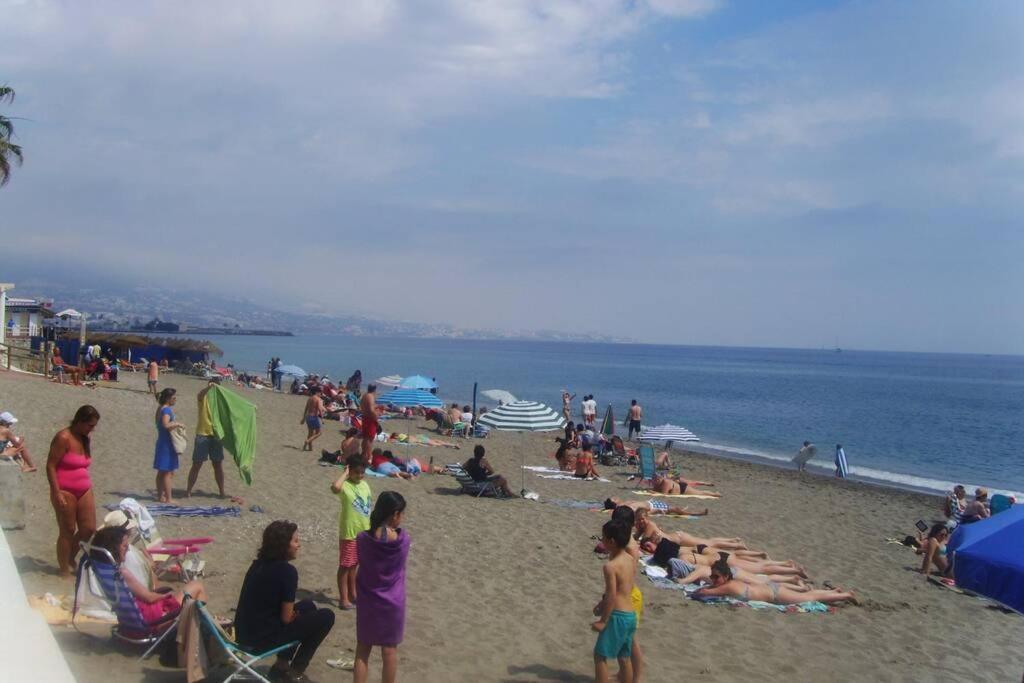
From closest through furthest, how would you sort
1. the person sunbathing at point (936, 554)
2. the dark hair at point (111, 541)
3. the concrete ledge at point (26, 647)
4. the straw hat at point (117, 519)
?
the concrete ledge at point (26, 647), the dark hair at point (111, 541), the straw hat at point (117, 519), the person sunbathing at point (936, 554)

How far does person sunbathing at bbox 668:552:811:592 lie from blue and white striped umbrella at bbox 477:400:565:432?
5.27 metres

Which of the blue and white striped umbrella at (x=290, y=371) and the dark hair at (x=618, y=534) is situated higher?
the dark hair at (x=618, y=534)

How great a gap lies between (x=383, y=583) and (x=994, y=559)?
11.4 ft

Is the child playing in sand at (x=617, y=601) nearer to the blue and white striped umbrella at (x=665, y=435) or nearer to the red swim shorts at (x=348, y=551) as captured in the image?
the red swim shorts at (x=348, y=551)

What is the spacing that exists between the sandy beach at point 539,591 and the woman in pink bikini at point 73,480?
0.48m

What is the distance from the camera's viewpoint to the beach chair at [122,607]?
17.3ft

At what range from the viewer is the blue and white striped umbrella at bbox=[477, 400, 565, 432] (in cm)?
1412

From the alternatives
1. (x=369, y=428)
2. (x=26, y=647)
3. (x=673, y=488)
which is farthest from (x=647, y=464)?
(x=26, y=647)

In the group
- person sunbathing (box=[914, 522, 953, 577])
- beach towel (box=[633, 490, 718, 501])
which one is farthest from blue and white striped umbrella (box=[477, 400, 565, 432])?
person sunbathing (box=[914, 522, 953, 577])

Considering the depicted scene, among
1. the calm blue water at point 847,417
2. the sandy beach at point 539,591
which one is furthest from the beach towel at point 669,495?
the calm blue water at point 847,417

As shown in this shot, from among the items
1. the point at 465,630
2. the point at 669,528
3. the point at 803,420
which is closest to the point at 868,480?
the point at 669,528

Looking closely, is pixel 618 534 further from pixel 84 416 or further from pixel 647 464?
pixel 647 464

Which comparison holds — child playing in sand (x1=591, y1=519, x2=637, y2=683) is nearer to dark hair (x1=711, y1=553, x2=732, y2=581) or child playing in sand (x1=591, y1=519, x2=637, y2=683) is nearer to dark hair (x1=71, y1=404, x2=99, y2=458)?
dark hair (x1=711, y1=553, x2=732, y2=581)

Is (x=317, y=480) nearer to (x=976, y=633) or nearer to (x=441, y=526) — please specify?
(x=441, y=526)
